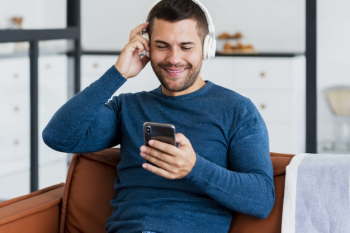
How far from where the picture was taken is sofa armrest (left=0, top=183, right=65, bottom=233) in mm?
1720

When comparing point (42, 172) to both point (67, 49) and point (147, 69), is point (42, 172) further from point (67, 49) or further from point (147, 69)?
point (147, 69)

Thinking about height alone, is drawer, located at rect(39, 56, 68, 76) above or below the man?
above

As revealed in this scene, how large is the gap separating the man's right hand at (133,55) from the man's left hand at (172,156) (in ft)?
1.30

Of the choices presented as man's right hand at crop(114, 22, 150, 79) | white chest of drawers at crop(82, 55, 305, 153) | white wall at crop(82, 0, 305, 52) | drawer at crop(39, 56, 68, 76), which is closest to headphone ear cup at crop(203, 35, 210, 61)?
man's right hand at crop(114, 22, 150, 79)

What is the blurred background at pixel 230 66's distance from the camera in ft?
10.5

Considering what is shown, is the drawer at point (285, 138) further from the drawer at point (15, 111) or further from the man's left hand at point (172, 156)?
the man's left hand at point (172, 156)

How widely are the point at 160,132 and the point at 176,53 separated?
1.20 feet

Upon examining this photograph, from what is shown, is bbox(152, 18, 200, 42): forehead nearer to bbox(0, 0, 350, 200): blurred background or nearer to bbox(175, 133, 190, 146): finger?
bbox(175, 133, 190, 146): finger

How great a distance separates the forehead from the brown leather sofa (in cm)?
41

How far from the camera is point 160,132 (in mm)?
1459

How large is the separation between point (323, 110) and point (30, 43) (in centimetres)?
196

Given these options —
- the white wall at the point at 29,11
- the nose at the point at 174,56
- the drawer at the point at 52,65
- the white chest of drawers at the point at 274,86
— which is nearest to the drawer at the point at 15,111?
the drawer at the point at 52,65

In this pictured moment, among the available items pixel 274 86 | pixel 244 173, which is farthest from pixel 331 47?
pixel 244 173

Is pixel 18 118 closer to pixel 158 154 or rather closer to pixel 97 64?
pixel 97 64
